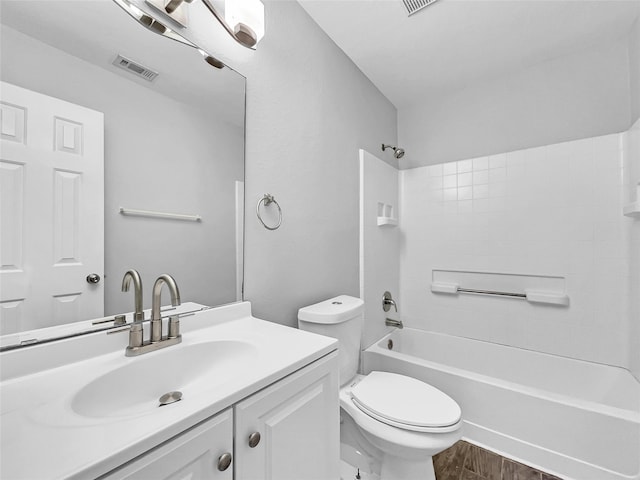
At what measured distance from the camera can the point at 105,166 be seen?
2.62ft

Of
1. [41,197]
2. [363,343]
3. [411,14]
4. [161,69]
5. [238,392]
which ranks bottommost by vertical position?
[363,343]

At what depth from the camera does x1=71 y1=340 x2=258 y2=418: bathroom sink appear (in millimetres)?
646

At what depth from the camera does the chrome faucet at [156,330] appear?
0.77m

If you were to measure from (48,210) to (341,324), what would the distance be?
1118mm

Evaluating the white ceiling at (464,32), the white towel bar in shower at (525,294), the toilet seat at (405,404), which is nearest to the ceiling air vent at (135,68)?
the white ceiling at (464,32)

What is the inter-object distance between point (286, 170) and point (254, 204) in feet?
0.89

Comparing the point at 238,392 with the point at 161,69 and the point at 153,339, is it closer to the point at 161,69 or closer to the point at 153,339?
the point at 153,339

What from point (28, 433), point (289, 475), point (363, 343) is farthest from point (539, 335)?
point (28, 433)

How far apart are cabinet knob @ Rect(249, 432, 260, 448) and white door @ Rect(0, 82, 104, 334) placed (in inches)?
21.6

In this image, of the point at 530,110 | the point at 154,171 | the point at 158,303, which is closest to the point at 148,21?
the point at 154,171

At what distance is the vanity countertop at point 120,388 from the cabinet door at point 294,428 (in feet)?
0.15

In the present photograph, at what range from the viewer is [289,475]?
717 millimetres

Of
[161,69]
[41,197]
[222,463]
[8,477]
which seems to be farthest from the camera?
[161,69]

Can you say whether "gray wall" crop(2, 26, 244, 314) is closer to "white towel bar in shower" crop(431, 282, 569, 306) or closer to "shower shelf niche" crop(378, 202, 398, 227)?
"shower shelf niche" crop(378, 202, 398, 227)
